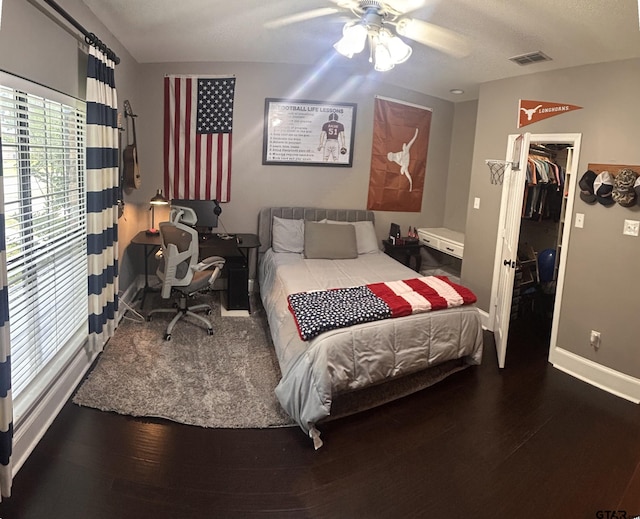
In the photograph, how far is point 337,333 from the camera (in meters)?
2.61

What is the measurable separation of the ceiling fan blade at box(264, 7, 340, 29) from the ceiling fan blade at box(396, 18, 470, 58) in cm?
49

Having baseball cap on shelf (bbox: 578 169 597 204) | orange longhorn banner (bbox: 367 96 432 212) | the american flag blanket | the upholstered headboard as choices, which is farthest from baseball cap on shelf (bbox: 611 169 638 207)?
the upholstered headboard

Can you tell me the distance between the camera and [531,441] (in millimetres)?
2564

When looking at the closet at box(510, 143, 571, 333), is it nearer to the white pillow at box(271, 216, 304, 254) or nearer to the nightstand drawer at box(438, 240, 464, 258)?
the nightstand drawer at box(438, 240, 464, 258)

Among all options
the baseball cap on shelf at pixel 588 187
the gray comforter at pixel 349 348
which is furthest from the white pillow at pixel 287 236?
the baseball cap on shelf at pixel 588 187

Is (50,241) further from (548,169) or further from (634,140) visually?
(548,169)

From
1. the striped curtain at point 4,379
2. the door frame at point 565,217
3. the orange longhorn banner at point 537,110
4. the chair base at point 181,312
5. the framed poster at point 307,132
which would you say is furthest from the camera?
the framed poster at point 307,132

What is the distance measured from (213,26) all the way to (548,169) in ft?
10.8

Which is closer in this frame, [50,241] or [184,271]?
[50,241]

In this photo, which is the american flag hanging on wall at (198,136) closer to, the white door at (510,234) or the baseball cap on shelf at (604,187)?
the white door at (510,234)

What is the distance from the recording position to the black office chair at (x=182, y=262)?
343cm

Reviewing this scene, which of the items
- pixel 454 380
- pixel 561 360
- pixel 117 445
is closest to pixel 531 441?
pixel 454 380

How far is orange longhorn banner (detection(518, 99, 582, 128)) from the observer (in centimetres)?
344

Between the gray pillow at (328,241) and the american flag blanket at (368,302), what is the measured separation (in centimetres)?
104
